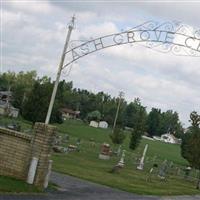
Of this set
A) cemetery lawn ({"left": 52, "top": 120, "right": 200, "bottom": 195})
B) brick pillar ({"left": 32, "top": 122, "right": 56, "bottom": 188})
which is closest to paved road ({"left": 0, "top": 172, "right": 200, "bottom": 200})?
brick pillar ({"left": 32, "top": 122, "right": 56, "bottom": 188})

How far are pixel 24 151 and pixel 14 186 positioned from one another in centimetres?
212

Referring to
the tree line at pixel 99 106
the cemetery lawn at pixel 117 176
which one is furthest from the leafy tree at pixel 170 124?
the cemetery lawn at pixel 117 176

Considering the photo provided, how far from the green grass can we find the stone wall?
0.46 metres

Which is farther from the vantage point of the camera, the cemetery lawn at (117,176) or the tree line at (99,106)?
the tree line at (99,106)

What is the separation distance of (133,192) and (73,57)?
22.8 ft

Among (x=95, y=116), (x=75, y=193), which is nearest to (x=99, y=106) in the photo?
(x=95, y=116)

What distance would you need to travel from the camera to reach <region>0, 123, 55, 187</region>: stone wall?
713 inches

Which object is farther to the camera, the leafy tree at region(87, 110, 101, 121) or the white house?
the white house

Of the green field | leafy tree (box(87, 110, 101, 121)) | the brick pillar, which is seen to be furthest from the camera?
leafy tree (box(87, 110, 101, 121))

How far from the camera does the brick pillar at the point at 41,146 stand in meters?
18.1

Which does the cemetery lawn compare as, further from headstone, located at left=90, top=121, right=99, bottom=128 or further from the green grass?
headstone, located at left=90, top=121, right=99, bottom=128

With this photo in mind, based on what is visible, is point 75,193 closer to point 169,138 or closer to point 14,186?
point 14,186

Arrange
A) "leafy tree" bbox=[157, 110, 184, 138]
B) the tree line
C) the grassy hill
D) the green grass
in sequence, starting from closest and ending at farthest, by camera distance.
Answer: the green grass < the grassy hill < the tree line < "leafy tree" bbox=[157, 110, 184, 138]

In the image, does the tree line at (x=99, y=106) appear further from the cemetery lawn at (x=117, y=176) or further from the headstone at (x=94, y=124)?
the cemetery lawn at (x=117, y=176)
